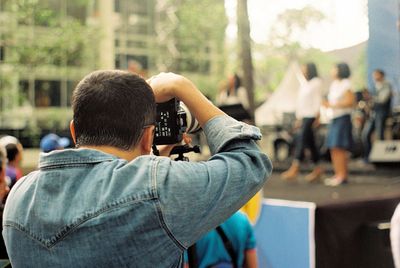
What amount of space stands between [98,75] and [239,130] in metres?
0.31

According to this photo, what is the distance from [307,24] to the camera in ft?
56.3

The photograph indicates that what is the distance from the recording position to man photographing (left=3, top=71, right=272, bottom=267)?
3.57 feet

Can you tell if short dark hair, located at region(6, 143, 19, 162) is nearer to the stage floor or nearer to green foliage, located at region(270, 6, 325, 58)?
the stage floor

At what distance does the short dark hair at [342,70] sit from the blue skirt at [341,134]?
1.51 ft

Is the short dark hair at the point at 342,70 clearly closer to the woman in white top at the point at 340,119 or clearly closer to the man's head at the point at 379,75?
the woman in white top at the point at 340,119

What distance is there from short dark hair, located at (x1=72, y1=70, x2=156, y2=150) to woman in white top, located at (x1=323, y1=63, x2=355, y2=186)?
519 centimetres

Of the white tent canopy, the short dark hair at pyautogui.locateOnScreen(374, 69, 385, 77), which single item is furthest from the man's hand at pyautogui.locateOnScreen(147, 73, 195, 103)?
the white tent canopy

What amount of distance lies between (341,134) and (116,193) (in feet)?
17.8

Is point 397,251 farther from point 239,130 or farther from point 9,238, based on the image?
point 9,238

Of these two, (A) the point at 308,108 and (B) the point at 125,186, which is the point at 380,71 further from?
(B) the point at 125,186

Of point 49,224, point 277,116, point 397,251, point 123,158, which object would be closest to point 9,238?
point 49,224

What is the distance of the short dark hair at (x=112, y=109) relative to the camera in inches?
44.6

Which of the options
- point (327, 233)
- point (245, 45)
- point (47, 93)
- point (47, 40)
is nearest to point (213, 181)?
point (327, 233)

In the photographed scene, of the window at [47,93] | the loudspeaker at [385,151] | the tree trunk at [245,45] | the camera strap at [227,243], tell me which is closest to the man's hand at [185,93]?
the camera strap at [227,243]
